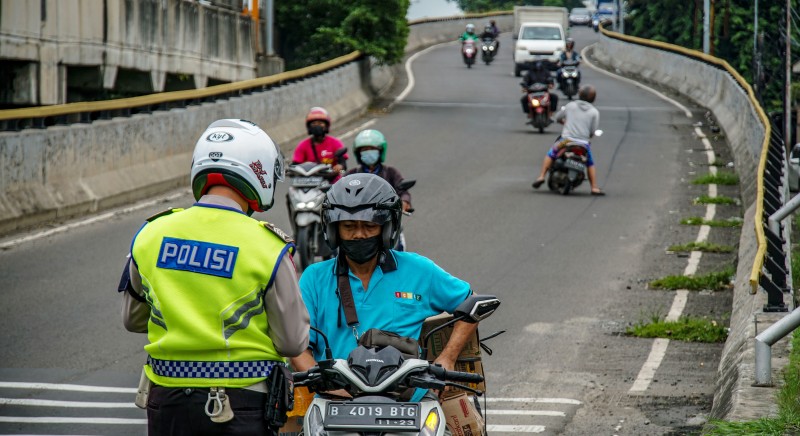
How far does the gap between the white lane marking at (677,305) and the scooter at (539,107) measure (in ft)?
56.4

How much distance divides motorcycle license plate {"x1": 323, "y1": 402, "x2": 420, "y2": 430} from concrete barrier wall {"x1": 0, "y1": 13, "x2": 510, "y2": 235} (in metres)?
12.2

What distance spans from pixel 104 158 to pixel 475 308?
14427 mm

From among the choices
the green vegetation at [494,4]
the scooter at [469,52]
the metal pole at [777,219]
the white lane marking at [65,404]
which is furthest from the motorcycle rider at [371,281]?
the green vegetation at [494,4]

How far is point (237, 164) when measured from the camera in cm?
504

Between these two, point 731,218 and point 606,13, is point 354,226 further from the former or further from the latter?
point 606,13

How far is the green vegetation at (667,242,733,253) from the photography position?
55.0ft

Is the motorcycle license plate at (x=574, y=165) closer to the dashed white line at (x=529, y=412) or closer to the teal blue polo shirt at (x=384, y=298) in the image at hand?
the dashed white line at (x=529, y=412)

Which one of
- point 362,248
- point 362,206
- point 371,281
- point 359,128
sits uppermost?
point 362,206

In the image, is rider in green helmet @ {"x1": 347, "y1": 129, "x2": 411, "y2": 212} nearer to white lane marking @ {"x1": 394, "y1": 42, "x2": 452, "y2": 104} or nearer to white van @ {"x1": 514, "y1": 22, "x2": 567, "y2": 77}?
white lane marking @ {"x1": 394, "y1": 42, "x2": 452, "y2": 104}

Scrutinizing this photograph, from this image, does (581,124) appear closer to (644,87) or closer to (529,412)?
(529,412)

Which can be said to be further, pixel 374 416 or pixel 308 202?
pixel 308 202

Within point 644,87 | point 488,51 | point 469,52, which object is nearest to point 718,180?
point 644,87

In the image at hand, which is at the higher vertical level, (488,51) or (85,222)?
(488,51)

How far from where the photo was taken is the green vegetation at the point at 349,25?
1587 inches
